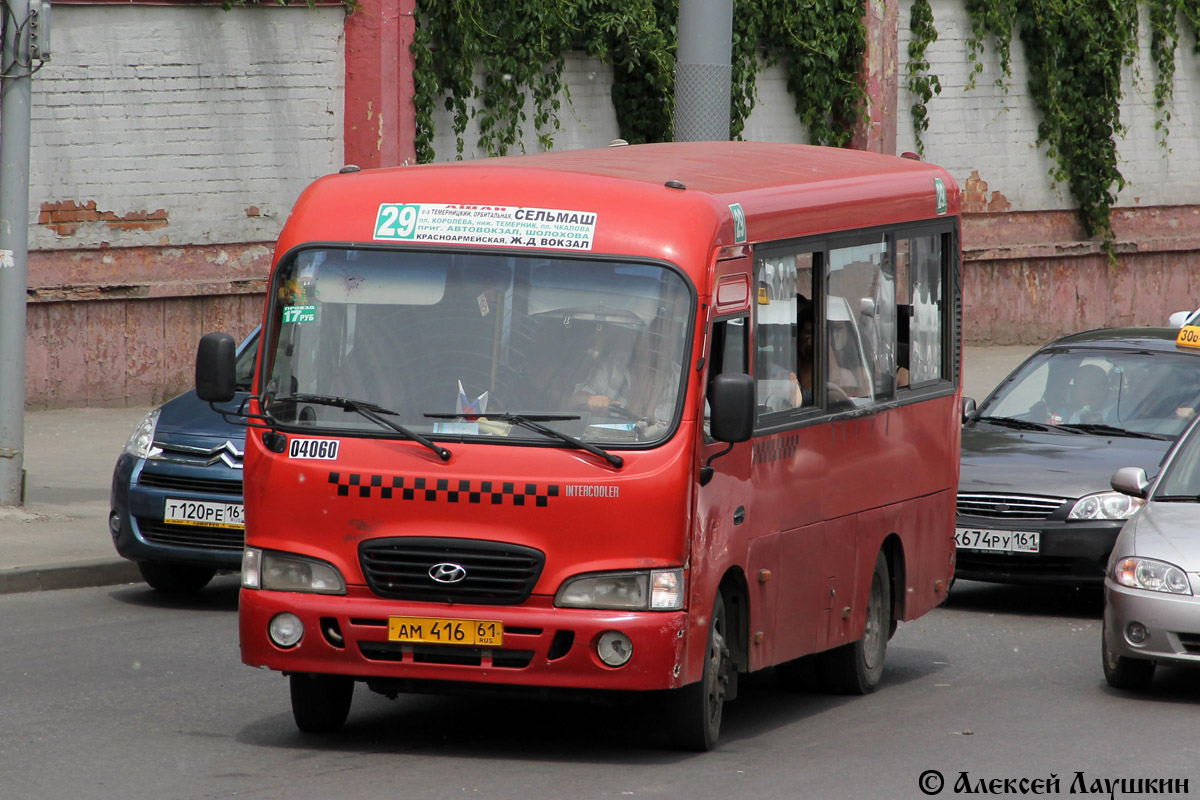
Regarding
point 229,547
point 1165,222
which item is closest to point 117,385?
point 229,547

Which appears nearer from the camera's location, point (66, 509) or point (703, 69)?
point (66, 509)

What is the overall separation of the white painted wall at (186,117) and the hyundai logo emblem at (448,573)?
39.6 feet

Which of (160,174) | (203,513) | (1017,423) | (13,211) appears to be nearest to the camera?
(203,513)

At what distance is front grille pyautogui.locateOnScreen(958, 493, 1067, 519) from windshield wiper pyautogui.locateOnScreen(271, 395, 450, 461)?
207 inches

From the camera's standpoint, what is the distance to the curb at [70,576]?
1147 centimetres

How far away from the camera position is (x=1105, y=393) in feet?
42.2

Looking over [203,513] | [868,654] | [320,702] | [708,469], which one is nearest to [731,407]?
[708,469]

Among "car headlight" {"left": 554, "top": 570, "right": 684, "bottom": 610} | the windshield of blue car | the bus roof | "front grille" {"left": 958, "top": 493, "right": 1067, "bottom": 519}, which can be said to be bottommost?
"front grille" {"left": 958, "top": 493, "right": 1067, "bottom": 519}

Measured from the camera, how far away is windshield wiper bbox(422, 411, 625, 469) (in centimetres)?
720

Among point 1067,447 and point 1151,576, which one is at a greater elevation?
point 1067,447

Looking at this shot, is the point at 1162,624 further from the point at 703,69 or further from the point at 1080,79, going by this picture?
the point at 1080,79

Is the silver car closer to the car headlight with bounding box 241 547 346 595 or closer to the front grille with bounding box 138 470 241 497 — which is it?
the car headlight with bounding box 241 547 346 595

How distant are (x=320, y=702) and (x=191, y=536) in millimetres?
3335

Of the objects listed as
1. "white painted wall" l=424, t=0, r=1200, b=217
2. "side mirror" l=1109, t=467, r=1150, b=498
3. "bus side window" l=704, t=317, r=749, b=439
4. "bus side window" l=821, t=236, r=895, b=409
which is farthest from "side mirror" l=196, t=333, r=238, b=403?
"white painted wall" l=424, t=0, r=1200, b=217
